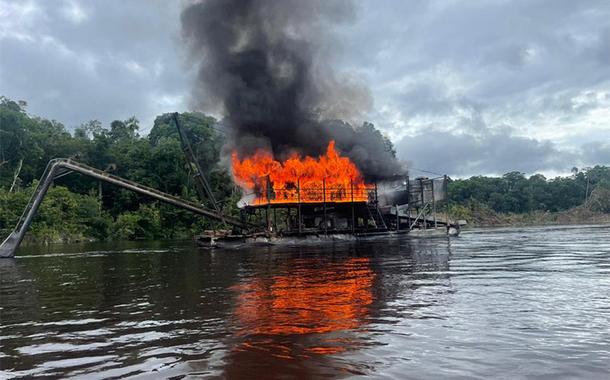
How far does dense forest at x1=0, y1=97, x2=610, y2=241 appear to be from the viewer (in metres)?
74.6

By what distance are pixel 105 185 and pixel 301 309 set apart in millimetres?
92066

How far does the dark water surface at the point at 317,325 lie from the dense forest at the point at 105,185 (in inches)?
2283

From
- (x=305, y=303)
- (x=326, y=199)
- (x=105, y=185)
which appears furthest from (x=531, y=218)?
(x=305, y=303)

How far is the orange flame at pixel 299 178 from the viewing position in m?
49.6

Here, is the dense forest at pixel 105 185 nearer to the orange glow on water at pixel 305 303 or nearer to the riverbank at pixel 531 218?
the riverbank at pixel 531 218

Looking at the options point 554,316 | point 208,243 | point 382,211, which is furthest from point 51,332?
point 382,211

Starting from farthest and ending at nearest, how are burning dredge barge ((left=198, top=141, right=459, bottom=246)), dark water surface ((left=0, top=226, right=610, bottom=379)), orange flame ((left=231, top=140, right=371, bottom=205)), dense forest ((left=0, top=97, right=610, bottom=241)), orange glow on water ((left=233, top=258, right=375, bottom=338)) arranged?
dense forest ((left=0, top=97, right=610, bottom=241)) → orange flame ((left=231, top=140, right=371, bottom=205)) → burning dredge barge ((left=198, top=141, right=459, bottom=246)) → orange glow on water ((left=233, top=258, right=375, bottom=338)) → dark water surface ((left=0, top=226, right=610, bottom=379))

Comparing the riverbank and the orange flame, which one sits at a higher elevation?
the orange flame

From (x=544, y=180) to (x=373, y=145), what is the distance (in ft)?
440

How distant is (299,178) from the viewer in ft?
169

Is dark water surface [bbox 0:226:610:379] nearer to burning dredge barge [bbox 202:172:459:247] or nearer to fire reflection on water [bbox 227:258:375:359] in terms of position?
fire reflection on water [bbox 227:258:375:359]

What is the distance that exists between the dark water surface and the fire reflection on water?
44 millimetres

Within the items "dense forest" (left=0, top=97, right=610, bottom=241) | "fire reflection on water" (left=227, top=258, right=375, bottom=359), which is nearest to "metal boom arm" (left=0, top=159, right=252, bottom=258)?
"fire reflection on water" (left=227, top=258, right=375, bottom=359)

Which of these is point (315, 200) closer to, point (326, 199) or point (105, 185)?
point (326, 199)
